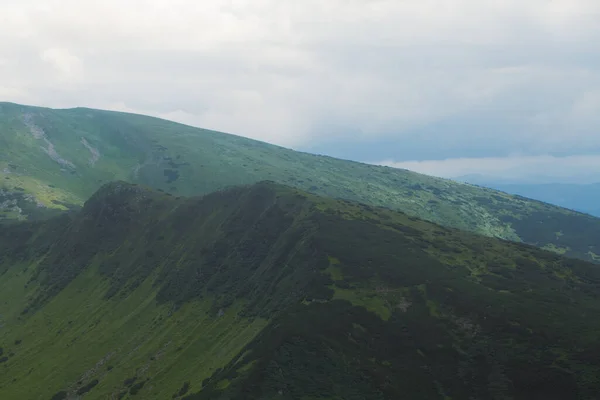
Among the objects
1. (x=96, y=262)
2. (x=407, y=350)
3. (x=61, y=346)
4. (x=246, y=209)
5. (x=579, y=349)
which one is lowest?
(x=61, y=346)

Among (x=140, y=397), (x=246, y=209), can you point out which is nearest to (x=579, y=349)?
(x=140, y=397)

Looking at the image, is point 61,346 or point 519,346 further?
point 61,346

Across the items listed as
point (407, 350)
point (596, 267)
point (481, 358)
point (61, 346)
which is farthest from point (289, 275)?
point (596, 267)

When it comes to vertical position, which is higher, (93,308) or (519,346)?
(519,346)

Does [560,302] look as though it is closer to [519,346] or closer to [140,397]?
[519,346]

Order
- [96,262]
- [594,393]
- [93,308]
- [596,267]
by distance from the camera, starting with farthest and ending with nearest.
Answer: [96,262] < [93,308] < [596,267] < [594,393]

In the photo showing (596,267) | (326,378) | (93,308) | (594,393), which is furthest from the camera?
(93,308)

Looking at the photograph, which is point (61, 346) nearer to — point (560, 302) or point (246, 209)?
point (246, 209)
